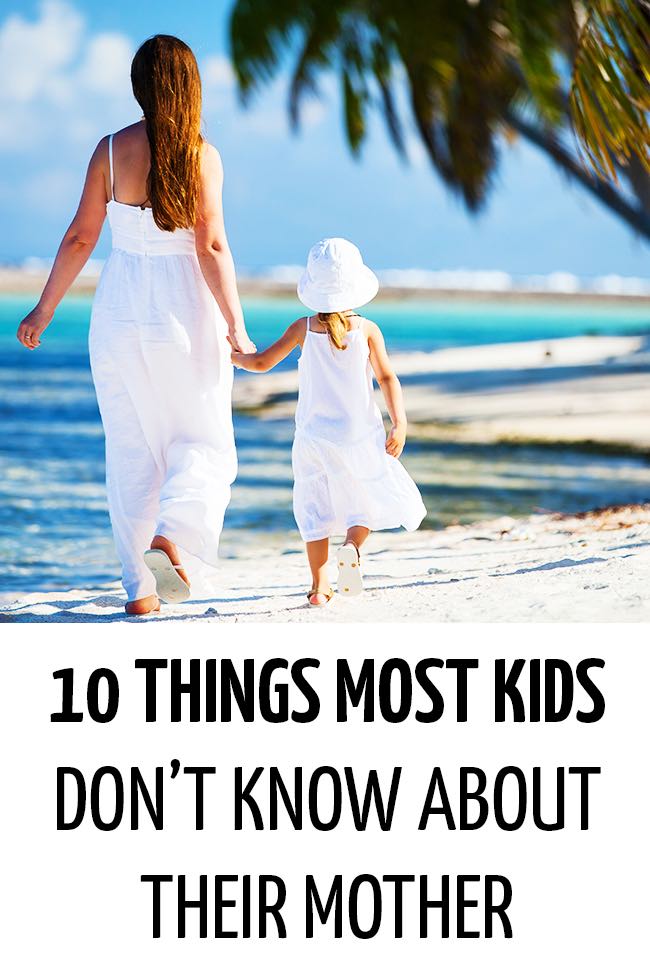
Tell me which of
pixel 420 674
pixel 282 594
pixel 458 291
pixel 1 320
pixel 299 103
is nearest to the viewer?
pixel 420 674

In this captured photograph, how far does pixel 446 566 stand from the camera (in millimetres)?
5523

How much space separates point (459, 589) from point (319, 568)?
54 cm

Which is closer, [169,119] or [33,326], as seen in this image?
[169,119]

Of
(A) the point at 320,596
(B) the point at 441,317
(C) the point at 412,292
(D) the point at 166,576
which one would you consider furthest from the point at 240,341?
(C) the point at 412,292

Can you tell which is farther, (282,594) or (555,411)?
(555,411)

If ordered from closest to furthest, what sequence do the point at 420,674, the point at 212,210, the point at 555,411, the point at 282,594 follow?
the point at 420,674 → the point at 212,210 → the point at 282,594 → the point at 555,411

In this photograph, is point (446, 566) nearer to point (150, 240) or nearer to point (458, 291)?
point (150, 240)

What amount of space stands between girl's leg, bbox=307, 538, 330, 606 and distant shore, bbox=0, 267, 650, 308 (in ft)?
224

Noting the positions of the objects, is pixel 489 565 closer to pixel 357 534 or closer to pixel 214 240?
pixel 357 534

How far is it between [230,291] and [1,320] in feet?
179

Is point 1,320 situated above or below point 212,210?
above

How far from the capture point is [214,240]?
434 cm

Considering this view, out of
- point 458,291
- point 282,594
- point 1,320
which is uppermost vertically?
point 458,291

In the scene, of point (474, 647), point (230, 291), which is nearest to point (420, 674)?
point (474, 647)
